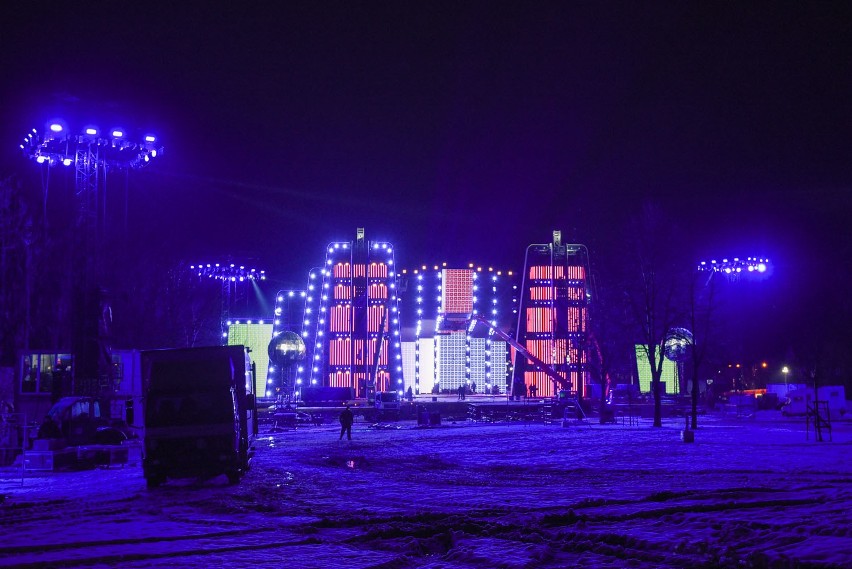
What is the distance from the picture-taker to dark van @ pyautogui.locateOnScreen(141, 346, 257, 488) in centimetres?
2073

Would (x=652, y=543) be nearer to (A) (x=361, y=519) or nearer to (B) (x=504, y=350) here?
(A) (x=361, y=519)

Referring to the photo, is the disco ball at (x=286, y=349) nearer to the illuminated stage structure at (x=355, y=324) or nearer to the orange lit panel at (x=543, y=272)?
the illuminated stage structure at (x=355, y=324)

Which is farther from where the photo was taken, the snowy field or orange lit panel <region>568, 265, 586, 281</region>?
orange lit panel <region>568, 265, 586, 281</region>

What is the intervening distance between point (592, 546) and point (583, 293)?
60796mm

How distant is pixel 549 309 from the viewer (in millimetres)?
76812

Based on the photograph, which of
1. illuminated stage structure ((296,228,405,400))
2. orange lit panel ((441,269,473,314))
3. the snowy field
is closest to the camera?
the snowy field

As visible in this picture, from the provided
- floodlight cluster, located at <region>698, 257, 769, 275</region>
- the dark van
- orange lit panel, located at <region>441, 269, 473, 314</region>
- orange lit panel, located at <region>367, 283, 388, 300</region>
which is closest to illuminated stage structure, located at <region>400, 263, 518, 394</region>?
orange lit panel, located at <region>441, 269, 473, 314</region>

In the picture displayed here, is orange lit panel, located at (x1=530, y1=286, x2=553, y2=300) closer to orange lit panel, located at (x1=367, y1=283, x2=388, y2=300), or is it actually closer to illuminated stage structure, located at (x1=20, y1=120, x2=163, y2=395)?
orange lit panel, located at (x1=367, y1=283, x2=388, y2=300)

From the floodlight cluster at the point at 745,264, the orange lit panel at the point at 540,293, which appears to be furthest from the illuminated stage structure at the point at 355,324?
the floodlight cluster at the point at 745,264

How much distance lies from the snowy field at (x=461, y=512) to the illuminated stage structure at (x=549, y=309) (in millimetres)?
45786

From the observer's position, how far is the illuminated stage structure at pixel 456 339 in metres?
77.3

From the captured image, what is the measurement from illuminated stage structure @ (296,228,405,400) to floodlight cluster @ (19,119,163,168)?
32837 mm

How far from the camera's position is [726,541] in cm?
1101

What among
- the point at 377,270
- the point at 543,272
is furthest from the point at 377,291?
the point at 543,272
